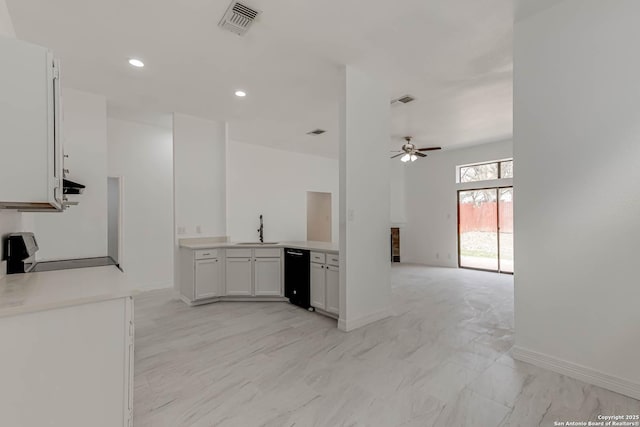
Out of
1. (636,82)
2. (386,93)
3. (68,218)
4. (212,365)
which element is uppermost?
(386,93)

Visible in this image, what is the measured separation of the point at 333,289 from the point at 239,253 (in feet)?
5.49

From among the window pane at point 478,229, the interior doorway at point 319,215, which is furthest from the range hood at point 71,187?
the window pane at point 478,229

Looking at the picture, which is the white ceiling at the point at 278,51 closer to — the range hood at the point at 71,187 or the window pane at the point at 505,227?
the range hood at the point at 71,187

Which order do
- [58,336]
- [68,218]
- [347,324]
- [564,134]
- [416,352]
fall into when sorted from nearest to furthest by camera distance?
1. [58,336]
2. [564,134]
3. [416,352]
4. [347,324]
5. [68,218]

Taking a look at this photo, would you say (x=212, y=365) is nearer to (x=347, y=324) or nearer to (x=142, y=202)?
(x=347, y=324)

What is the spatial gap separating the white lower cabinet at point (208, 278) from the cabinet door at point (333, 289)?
1.81 m

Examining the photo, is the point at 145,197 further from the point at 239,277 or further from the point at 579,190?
the point at 579,190

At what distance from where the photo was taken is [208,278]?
169 inches

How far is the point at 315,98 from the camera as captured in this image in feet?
13.4

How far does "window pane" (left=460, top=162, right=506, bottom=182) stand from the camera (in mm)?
6883

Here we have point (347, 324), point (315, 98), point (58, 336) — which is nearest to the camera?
point (58, 336)

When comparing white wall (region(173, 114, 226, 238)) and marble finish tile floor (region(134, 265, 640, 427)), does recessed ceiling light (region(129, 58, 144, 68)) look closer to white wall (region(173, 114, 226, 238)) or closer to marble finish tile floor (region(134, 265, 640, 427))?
white wall (region(173, 114, 226, 238))

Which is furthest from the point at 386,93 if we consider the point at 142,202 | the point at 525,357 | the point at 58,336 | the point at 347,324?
the point at 142,202

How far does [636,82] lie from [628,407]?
2.21 metres
